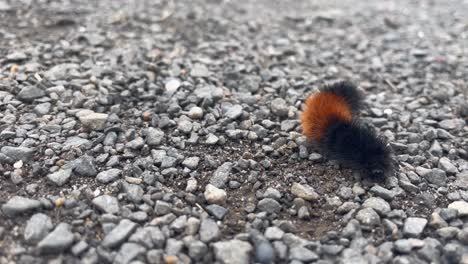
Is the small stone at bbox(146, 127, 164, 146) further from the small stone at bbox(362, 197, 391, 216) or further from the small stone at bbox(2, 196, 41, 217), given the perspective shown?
the small stone at bbox(362, 197, 391, 216)

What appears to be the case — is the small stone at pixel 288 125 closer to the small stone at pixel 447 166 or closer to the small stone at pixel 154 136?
the small stone at pixel 154 136

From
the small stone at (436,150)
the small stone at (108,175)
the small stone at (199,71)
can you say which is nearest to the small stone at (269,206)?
the small stone at (108,175)

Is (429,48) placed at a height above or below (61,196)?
above

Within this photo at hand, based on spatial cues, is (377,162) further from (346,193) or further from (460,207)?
(460,207)

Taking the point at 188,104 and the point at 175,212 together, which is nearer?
the point at 175,212

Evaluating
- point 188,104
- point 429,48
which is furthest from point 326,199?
point 429,48

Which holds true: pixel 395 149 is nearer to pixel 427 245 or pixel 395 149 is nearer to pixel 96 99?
pixel 427 245
